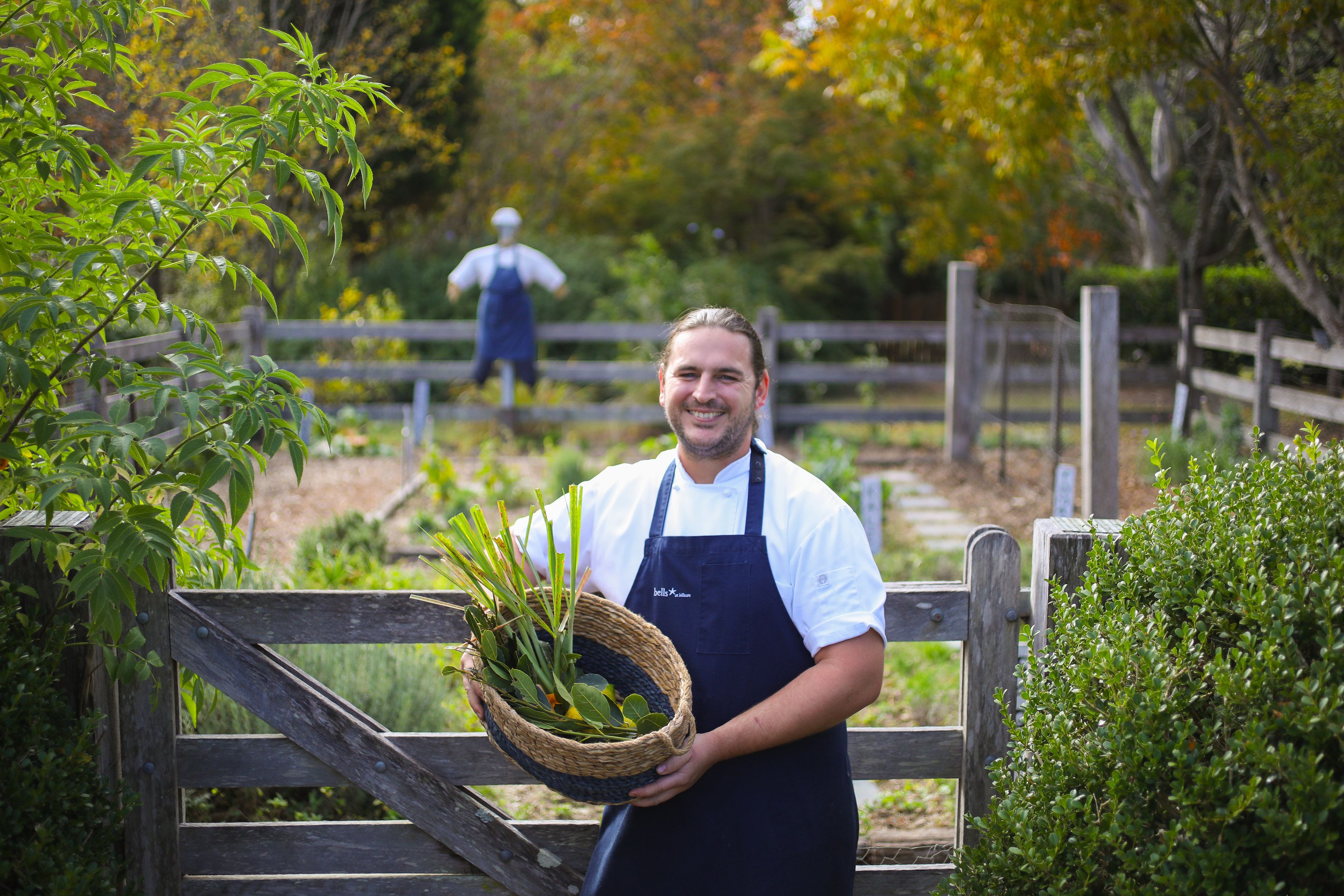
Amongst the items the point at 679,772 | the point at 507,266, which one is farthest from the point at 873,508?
the point at 507,266

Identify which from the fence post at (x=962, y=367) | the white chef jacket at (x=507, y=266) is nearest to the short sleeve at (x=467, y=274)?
the white chef jacket at (x=507, y=266)

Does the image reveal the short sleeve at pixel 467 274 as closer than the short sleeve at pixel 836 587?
No

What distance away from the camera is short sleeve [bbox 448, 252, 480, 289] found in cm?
1020

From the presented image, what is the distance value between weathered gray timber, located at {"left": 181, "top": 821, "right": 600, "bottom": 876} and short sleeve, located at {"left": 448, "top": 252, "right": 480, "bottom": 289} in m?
8.00

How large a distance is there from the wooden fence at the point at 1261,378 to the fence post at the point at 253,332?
7302 millimetres

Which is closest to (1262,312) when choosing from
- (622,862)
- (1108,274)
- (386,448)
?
(1108,274)

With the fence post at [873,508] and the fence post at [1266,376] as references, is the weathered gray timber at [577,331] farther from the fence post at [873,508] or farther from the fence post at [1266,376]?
the fence post at [873,508]

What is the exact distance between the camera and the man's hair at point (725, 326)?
2.28 metres

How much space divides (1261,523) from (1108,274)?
13.9 metres

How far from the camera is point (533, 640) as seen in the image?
209cm

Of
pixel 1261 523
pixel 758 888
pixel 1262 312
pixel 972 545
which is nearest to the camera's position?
pixel 1261 523

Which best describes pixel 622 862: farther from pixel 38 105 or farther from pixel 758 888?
pixel 38 105

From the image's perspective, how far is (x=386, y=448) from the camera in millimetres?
9758

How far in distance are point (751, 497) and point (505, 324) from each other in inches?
331
